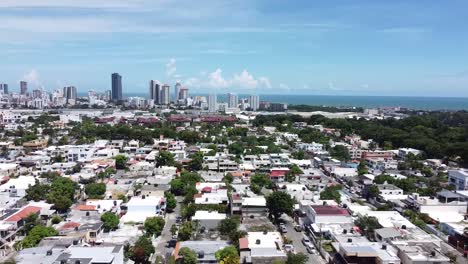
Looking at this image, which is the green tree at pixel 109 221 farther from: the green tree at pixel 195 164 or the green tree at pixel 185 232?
the green tree at pixel 195 164

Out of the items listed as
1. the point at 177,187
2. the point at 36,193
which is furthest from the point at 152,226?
the point at 36,193

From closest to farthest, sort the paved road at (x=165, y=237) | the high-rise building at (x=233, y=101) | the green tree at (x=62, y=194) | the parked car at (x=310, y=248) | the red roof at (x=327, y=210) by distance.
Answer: the paved road at (x=165, y=237) → the parked car at (x=310, y=248) → the red roof at (x=327, y=210) → the green tree at (x=62, y=194) → the high-rise building at (x=233, y=101)

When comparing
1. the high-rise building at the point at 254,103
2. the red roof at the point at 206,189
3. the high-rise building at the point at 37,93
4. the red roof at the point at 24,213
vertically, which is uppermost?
the high-rise building at the point at 37,93

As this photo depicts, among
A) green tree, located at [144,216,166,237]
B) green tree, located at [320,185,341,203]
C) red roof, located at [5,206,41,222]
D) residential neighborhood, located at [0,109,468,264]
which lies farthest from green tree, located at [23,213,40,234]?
green tree, located at [320,185,341,203]

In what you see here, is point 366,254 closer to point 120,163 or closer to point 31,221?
point 31,221

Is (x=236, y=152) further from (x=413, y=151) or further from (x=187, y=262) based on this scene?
(x=187, y=262)

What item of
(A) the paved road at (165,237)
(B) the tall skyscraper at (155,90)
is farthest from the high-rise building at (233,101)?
(A) the paved road at (165,237)

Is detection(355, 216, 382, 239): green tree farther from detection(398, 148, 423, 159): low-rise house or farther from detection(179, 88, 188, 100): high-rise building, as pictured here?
detection(179, 88, 188, 100): high-rise building
